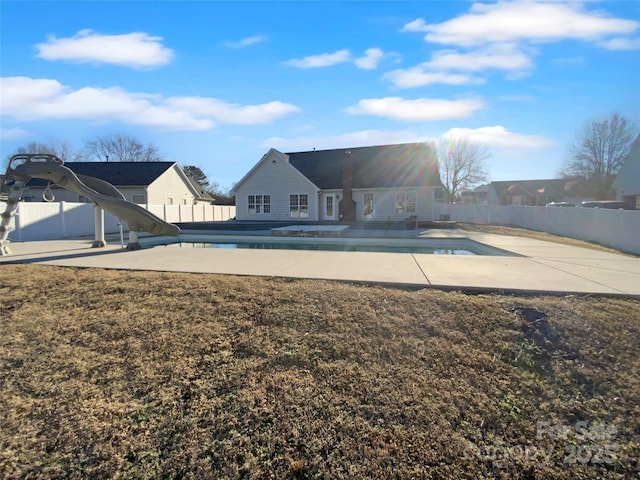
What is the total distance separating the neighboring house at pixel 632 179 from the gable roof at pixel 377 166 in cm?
1492

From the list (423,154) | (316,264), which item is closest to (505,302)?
(316,264)

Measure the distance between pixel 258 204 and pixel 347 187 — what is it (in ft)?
22.2

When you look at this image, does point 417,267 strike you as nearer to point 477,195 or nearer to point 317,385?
point 317,385

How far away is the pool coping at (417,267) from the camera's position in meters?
5.33

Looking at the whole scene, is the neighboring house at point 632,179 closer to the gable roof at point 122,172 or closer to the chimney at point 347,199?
the chimney at point 347,199

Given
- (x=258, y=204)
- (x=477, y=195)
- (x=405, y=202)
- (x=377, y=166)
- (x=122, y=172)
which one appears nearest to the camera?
(x=405, y=202)

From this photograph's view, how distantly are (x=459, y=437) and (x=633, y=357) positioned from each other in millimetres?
2346

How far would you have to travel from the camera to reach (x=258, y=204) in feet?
81.2

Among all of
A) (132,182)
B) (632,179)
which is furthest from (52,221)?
(632,179)

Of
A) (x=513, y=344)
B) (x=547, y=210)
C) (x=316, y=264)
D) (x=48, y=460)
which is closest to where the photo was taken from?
(x=48, y=460)

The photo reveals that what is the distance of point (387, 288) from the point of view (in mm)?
5254

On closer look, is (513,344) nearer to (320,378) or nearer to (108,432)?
(320,378)

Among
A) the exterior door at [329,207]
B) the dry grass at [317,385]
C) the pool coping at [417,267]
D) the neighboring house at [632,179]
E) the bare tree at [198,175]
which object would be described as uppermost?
the bare tree at [198,175]

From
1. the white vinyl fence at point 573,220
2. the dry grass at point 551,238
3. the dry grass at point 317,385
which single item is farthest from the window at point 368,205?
the dry grass at point 317,385
